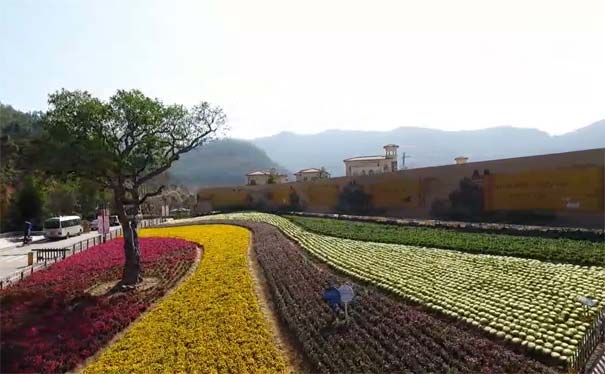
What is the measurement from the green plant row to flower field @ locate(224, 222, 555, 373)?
279 inches

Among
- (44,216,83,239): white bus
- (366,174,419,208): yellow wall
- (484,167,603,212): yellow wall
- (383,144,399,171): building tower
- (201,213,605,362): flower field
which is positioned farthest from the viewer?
(383,144,399,171): building tower

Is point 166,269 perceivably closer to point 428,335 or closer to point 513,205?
point 428,335

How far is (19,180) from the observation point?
4506cm

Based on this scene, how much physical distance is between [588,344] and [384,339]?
3704 millimetres

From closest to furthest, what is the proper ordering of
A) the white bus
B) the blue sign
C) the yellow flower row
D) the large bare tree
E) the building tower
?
1. the yellow flower row
2. the blue sign
3. the large bare tree
4. the white bus
5. the building tower

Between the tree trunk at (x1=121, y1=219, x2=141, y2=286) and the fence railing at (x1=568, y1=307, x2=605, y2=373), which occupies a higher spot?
the tree trunk at (x1=121, y1=219, x2=141, y2=286)

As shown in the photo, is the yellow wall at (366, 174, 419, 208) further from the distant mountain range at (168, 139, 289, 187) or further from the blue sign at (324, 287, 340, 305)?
the distant mountain range at (168, 139, 289, 187)

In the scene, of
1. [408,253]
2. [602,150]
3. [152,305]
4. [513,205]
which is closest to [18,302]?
[152,305]

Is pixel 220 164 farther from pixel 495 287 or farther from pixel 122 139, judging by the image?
pixel 495 287

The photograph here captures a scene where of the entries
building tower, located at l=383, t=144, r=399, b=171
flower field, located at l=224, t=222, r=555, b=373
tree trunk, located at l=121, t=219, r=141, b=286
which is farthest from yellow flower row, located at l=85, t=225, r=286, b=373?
building tower, located at l=383, t=144, r=399, b=171

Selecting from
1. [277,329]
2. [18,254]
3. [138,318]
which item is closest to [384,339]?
[277,329]

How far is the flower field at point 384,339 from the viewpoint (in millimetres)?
8234

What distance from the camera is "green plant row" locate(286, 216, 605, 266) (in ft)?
51.8

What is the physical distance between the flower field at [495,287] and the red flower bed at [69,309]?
6.70 metres
